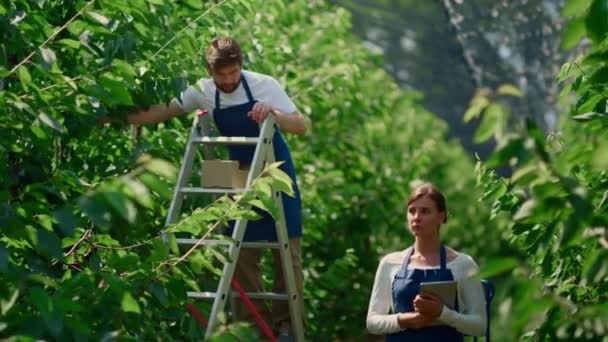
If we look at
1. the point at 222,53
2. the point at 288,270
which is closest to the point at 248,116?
the point at 222,53

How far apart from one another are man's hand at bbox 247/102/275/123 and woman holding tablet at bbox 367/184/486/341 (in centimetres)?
95

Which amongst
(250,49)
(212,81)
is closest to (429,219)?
(212,81)

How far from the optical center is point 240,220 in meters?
6.57

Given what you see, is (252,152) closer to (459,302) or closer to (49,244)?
(459,302)

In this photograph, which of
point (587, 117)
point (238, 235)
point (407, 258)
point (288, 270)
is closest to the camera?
point (587, 117)

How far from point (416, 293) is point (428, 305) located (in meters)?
0.16

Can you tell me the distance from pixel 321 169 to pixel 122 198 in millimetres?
9916

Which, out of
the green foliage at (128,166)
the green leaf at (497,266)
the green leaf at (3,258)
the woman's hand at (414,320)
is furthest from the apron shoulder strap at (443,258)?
the green leaf at (497,266)

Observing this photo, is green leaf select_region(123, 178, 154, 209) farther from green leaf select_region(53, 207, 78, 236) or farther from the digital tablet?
the digital tablet

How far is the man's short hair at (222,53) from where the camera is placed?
22.4ft

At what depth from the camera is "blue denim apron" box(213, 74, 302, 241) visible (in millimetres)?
7121

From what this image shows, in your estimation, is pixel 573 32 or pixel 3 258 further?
pixel 3 258

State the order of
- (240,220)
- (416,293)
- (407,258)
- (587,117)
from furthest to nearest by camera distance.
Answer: (240,220), (407,258), (416,293), (587,117)

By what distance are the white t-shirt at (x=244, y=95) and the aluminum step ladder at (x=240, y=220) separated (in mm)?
70
